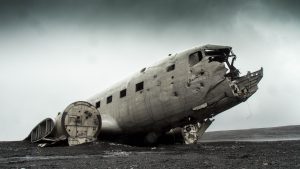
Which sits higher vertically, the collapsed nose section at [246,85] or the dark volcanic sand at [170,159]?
the collapsed nose section at [246,85]

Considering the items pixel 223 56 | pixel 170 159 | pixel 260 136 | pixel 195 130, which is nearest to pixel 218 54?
Answer: pixel 223 56

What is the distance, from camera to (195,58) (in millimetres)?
14609

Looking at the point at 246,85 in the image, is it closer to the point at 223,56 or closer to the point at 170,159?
the point at 223,56

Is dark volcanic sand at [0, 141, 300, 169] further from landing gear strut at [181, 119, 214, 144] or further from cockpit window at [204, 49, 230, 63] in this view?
cockpit window at [204, 49, 230, 63]

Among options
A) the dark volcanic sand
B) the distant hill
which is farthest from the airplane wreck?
the distant hill

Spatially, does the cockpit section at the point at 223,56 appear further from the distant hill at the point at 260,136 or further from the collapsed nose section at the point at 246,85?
the distant hill at the point at 260,136

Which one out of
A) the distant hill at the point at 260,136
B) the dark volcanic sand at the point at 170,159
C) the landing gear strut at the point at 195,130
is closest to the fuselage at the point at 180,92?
the landing gear strut at the point at 195,130

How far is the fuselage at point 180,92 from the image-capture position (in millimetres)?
13609

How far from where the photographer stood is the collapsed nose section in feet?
44.9

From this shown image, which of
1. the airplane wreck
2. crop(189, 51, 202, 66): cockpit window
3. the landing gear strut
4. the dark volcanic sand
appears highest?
crop(189, 51, 202, 66): cockpit window

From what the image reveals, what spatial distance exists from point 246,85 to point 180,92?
2.63 m

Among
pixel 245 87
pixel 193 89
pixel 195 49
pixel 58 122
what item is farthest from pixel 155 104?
pixel 58 122

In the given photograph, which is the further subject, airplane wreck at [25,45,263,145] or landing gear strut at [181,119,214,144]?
landing gear strut at [181,119,214,144]

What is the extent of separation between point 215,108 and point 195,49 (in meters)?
2.63
